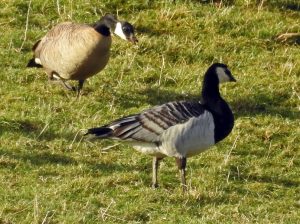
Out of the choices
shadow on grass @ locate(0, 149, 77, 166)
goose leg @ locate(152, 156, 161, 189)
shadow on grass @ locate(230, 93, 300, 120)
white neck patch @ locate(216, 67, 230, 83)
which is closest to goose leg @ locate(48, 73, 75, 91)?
shadow on grass @ locate(0, 149, 77, 166)

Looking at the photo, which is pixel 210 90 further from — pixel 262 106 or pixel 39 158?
pixel 262 106

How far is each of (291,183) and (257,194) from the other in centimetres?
61

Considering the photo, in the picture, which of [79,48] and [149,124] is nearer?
[149,124]

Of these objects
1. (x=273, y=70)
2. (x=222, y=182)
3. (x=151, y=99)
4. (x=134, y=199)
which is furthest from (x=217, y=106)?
(x=273, y=70)

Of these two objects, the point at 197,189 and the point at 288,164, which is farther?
the point at 288,164

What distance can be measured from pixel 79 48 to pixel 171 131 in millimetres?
2623

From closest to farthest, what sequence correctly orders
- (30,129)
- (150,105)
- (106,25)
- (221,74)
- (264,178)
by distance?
(264,178), (221,74), (30,129), (106,25), (150,105)

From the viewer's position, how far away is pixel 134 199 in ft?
28.7

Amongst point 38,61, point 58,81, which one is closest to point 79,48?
point 58,81

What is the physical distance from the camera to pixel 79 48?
1110cm

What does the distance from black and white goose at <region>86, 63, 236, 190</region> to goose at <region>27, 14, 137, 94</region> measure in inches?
83.8

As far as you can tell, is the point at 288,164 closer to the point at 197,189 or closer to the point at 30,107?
the point at 197,189

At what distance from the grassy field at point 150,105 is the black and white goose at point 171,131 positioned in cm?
39

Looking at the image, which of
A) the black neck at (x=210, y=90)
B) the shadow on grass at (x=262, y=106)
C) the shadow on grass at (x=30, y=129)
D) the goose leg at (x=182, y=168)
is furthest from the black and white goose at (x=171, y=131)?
the shadow on grass at (x=262, y=106)
